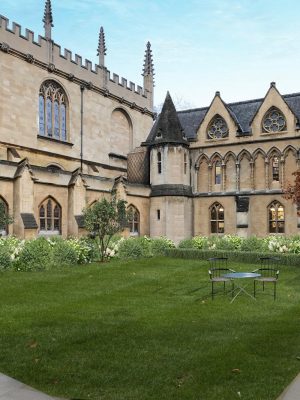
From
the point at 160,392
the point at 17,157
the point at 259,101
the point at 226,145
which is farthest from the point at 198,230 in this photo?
the point at 160,392

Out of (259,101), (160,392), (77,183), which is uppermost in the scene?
(259,101)

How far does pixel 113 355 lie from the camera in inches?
290

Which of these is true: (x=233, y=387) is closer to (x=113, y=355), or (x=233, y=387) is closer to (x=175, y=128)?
(x=113, y=355)

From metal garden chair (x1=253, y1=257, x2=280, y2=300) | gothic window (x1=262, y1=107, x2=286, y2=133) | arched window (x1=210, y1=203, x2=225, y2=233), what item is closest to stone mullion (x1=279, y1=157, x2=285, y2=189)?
gothic window (x1=262, y1=107, x2=286, y2=133)

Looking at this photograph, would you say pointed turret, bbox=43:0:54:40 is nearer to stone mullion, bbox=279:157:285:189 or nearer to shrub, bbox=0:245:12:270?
stone mullion, bbox=279:157:285:189

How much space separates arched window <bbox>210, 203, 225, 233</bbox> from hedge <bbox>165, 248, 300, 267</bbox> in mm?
12266

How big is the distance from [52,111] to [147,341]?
28.8m

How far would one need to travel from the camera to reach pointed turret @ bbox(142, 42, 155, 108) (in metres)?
46.4

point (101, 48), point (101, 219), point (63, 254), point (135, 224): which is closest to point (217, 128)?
point (135, 224)

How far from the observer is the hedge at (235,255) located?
20.2 metres

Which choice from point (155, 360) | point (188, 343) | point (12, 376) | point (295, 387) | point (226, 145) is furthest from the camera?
point (226, 145)

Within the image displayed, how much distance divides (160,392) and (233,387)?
3.31 ft

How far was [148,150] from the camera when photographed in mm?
37562

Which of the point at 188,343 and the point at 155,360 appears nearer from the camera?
the point at 155,360
